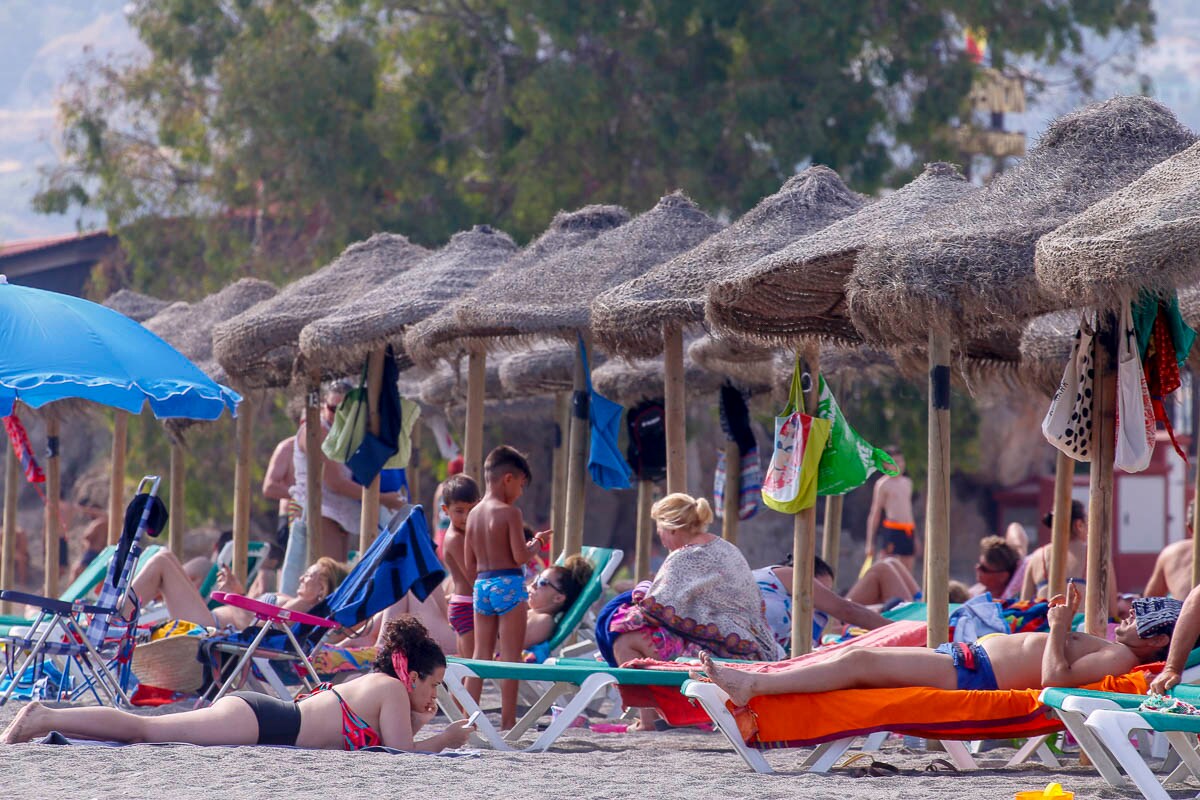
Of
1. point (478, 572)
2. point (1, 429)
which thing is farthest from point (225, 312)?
point (1, 429)

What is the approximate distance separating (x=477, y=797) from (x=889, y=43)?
14.9 metres

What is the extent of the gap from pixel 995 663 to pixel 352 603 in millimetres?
2849

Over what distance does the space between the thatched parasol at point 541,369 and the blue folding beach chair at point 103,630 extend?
4139mm

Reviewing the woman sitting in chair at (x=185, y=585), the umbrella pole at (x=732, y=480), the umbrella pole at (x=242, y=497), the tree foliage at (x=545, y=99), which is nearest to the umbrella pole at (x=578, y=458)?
the umbrella pole at (x=732, y=480)

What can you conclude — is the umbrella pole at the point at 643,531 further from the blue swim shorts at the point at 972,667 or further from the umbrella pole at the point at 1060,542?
the blue swim shorts at the point at 972,667

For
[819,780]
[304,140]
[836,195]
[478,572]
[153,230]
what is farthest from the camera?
[153,230]

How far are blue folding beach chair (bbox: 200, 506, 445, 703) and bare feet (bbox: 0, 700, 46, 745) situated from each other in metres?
1.46

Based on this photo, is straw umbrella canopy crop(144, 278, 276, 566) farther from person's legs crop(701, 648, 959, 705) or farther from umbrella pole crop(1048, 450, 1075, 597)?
person's legs crop(701, 648, 959, 705)

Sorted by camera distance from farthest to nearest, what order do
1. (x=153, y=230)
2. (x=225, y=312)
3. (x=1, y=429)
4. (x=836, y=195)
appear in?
1. (x=1, y=429)
2. (x=153, y=230)
3. (x=225, y=312)
4. (x=836, y=195)

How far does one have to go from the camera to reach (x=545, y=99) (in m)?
17.6

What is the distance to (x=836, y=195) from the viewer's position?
800 cm

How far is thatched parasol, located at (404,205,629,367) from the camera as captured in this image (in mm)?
8414

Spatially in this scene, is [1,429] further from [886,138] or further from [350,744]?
[350,744]

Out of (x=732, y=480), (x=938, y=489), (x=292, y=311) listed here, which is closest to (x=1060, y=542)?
(x=938, y=489)
